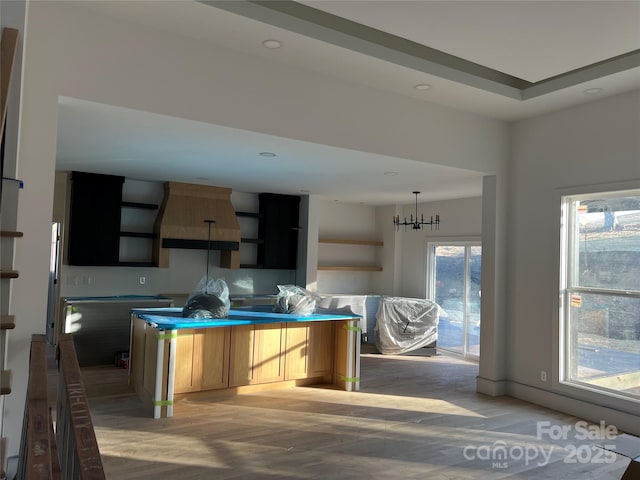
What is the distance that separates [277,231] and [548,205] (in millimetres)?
4221

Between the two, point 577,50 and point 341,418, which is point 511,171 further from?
point 341,418

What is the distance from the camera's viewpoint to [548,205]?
5.05 metres

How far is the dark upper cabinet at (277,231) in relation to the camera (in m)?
7.86

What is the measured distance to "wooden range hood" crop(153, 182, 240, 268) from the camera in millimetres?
6762

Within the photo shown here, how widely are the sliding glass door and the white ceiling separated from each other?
2227mm

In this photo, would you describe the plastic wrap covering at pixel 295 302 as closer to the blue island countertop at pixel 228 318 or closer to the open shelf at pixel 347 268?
the blue island countertop at pixel 228 318

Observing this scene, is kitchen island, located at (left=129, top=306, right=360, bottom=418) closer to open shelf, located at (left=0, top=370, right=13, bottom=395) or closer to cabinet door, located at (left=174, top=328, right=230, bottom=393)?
cabinet door, located at (left=174, top=328, right=230, bottom=393)

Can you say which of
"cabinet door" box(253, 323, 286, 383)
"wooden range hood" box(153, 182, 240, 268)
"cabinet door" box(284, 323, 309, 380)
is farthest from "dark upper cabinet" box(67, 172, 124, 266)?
"cabinet door" box(284, 323, 309, 380)

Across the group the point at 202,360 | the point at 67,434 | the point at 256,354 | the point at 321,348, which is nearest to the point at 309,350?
the point at 321,348

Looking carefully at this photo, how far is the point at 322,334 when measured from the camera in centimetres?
563

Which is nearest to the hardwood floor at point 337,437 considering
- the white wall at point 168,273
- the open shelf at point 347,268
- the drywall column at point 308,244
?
the white wall at point 168,273

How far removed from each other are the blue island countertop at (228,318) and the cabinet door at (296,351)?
7.0 inches

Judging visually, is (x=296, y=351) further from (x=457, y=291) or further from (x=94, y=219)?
(x=457, y=291)

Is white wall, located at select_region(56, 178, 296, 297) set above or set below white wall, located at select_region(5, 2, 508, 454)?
below
